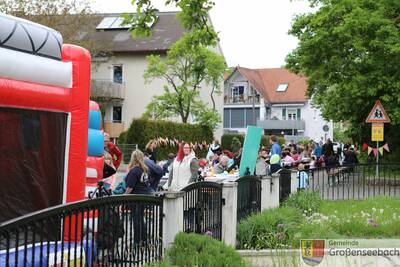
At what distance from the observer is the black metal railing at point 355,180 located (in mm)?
16516

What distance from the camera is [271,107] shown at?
83000mm

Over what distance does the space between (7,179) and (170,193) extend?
164 centimetres

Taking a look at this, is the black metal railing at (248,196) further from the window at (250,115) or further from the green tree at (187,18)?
the window at (250,115)

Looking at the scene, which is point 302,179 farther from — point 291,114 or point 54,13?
point 291,114

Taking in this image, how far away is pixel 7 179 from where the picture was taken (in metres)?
5.96

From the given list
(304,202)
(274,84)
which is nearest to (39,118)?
(304,202)

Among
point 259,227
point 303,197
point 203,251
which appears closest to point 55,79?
point 203,251

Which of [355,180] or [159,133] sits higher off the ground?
[159,133]

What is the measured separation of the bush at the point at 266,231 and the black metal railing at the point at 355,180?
6547 mm

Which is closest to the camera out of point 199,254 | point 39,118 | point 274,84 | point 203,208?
point 199,254

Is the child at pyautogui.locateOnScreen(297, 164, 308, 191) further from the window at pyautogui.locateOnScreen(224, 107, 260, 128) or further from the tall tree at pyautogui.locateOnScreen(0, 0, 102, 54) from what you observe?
the window at pyautogui.locateOnScreen(224, 107, 260, 128)

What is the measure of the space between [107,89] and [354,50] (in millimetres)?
27942

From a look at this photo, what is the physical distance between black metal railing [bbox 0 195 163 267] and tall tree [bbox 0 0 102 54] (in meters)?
25.7

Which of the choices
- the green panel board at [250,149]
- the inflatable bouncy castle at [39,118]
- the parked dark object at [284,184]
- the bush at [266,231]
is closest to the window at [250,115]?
the parked dark object at [284,184]
